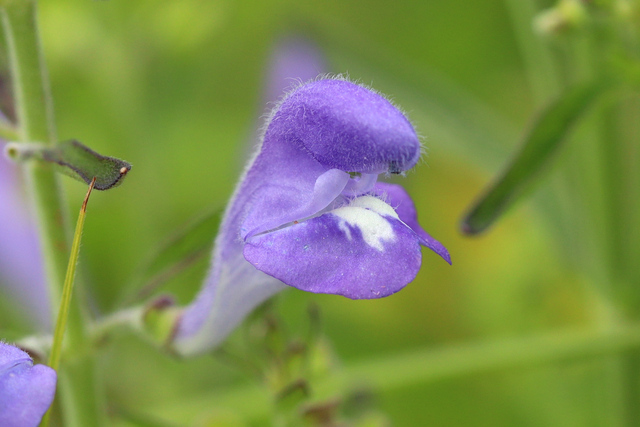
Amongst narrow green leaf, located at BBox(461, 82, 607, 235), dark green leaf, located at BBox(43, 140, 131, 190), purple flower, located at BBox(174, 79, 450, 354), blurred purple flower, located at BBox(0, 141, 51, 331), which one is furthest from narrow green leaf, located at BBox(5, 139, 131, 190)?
blurred purple flower, located at BBox(0, 141, 51, 331)

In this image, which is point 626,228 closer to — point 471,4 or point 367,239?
point 367,239

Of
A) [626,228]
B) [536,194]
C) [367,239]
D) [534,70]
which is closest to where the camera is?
[367,239]

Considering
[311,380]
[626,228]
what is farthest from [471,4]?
[311,380]

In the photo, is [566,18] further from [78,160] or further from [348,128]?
[78,160]

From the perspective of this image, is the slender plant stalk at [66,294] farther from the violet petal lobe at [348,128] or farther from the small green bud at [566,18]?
the small green bud at [566,18]

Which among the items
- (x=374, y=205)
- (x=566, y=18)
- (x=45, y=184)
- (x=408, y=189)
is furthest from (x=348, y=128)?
(x=408, y=189)
